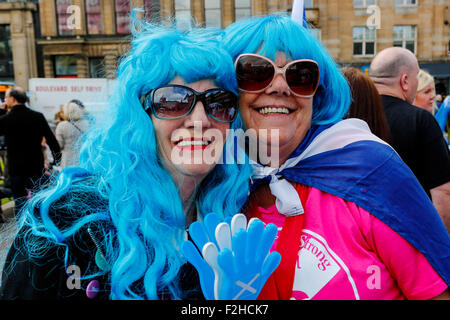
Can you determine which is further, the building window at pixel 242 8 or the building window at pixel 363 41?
the building window at pixel 242 8

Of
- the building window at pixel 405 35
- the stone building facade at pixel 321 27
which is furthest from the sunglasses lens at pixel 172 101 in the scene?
the building window at pixel 405 35

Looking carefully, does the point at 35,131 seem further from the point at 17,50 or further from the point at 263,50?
the point at 17,50

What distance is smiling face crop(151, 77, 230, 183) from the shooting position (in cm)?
127

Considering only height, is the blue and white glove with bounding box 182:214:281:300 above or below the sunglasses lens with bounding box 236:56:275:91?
below

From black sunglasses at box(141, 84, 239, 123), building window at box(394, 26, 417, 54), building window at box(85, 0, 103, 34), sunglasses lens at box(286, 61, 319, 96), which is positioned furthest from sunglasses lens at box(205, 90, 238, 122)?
building window at box(85, 0, 103, 34)

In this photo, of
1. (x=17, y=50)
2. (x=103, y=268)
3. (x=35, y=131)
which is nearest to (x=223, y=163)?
(x=103, y=268)

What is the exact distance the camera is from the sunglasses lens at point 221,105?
4.25ft

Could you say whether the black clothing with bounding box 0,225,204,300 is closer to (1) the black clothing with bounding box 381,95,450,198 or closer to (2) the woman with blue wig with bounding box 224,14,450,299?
(2) the woman with blue wig with bounding box 224,14,450,299

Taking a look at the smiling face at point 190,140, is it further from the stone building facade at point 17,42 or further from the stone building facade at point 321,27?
the stone building facade at point 17,42

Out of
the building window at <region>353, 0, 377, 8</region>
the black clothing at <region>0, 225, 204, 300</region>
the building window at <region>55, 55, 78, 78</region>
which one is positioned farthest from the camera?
the building window at <region>55, 55, 78, 78</region>

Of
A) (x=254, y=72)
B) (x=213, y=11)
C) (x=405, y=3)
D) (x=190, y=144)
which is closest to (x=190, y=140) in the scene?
(x=190, y=144)

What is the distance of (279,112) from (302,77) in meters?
0.15

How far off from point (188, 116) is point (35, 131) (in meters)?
4.27

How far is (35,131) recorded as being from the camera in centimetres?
491
